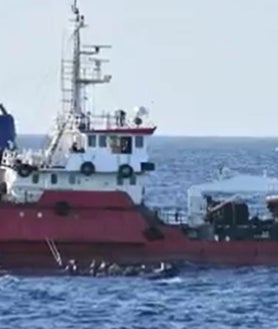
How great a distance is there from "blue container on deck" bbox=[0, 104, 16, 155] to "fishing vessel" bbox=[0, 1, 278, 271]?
4.92 feet

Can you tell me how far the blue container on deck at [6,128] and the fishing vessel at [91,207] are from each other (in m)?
1.50

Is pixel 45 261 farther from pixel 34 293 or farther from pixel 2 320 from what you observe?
pixel 2 320

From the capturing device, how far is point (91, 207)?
217 feet

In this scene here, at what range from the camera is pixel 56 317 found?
54.8m

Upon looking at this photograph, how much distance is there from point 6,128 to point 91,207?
226 inches

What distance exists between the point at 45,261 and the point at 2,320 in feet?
39.2

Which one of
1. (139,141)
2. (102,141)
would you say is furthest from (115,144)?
(139,141)

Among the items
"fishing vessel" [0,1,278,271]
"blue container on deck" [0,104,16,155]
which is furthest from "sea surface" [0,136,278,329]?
"blue container on deck" [0,104,16,155]

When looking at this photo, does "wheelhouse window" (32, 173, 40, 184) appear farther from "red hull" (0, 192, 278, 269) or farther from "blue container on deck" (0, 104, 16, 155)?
"blue container on deck" (0, 104, 16, 155)

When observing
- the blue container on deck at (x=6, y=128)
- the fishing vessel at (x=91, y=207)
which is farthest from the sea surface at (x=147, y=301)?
the blue container on deck at (x=6, y=128)

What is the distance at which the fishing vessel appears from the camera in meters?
66.1

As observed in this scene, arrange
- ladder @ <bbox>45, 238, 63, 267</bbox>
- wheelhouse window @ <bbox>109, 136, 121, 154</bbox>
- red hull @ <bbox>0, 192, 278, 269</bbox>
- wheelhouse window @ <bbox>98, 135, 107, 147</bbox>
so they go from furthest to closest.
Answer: wheelhouse window @ <bbox>109, 136, 121, 154</bbox> < wheelhouse window @ <bbox>98, 135, 107, 147</bbox> < ladder @ <bbox>45, 238, 63, 267</bbox> < red hull @ <bbox>0, 192, 278, 269</bbox>

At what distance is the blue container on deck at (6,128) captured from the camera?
69.6 meters

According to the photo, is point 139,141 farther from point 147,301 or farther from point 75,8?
point 147,301
